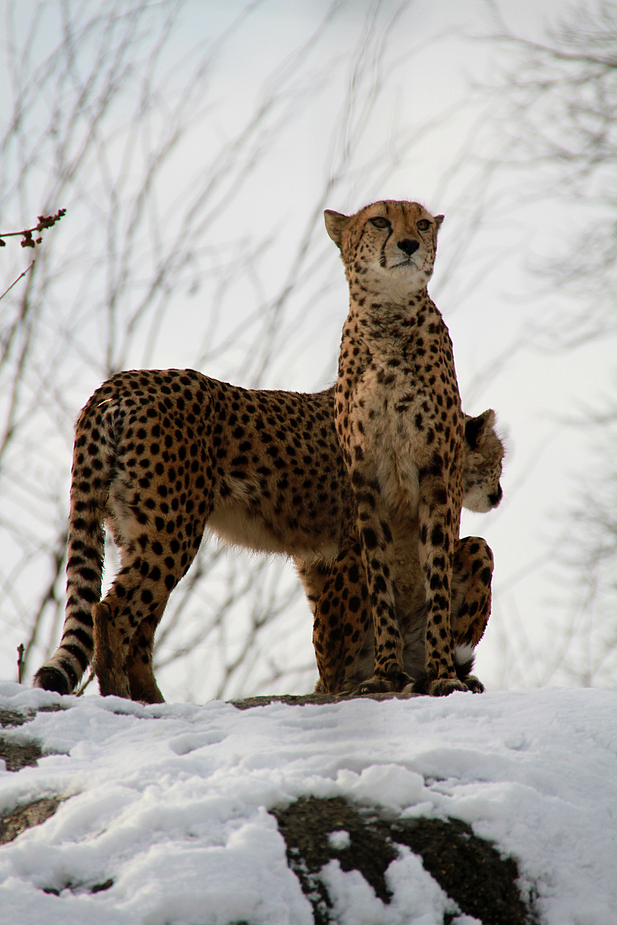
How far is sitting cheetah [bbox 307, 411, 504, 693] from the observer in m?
4.26

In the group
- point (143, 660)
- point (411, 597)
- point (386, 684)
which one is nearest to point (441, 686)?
point (386, 684)

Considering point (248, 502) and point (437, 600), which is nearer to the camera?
point (437, 600)

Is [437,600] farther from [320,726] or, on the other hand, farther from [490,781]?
[490,781]

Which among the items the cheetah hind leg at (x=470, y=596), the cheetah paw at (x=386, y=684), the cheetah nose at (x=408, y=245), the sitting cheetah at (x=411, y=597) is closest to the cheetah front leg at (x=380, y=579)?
the cheetah paw at (x=386, y=684)

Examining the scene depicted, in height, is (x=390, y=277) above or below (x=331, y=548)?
above

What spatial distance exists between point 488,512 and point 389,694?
6.60 ft

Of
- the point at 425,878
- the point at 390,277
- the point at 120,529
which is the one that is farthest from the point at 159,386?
the point at 425,878

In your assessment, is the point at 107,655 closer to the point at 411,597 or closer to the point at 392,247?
the point at 411,597

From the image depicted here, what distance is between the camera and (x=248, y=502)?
4.60 m

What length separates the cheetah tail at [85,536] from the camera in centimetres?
376

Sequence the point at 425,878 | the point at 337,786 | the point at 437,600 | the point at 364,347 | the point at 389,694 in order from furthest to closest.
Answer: the point at 364,347 < the point at 437,600 < the point at 389,694 < the point at 337,786 < the point at 425,878

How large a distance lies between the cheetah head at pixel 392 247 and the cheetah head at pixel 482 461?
1110 mm

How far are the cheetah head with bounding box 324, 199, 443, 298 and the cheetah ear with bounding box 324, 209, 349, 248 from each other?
13 centimetres

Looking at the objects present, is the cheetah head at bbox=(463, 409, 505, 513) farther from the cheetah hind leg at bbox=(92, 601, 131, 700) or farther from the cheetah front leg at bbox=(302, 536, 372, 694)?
the cheetah hind leg at bbox=(92, 601, 131, 700)
